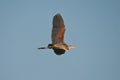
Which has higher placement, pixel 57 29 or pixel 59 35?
pixel 57 29

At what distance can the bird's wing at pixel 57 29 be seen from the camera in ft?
72.0

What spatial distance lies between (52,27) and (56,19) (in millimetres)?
995

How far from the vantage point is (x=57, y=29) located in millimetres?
22047

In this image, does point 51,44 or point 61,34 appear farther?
point 61,34

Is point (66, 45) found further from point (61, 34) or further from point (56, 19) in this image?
point (56, 19)

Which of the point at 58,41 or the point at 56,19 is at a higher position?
the point at 56,19

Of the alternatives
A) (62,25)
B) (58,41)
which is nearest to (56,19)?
(62,25)

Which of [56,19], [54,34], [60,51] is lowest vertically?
[60,51]

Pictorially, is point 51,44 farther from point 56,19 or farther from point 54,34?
point 56,19

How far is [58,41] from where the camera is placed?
22188 mm

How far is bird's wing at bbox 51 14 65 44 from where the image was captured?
21.9 metres

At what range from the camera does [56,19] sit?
22312 millimetres

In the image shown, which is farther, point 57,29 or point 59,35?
point 59,35

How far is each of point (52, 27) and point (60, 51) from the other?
2.63 metres
